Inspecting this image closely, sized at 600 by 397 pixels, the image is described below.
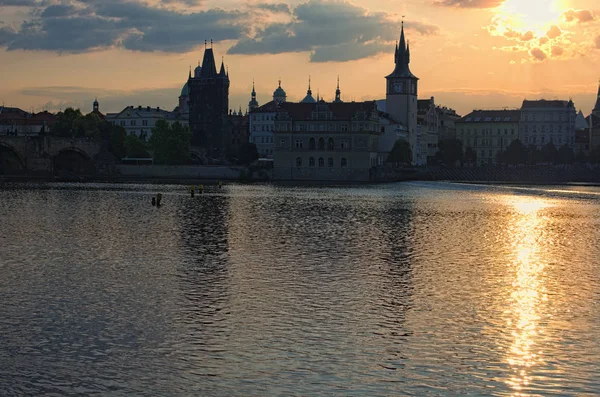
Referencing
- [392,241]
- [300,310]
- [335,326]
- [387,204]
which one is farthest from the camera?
[387,204]

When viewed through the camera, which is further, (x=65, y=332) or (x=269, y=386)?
(x=65, y=332)

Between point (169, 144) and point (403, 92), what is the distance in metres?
51.4

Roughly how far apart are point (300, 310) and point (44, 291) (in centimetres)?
936

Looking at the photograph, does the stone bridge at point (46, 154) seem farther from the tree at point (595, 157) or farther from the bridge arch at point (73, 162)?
the tree at point (595, 157)

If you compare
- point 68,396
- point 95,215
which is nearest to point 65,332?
point 68,396

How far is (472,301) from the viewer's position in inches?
1229

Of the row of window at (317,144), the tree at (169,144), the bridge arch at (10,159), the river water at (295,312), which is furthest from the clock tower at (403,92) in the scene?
the river water at (295,312)

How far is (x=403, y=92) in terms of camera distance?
639 feet

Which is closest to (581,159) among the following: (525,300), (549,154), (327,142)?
(549,154)

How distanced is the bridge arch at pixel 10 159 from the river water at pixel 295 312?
385 feet

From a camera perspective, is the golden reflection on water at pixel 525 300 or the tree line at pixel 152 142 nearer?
the golden reflection on water at pixel 525 300

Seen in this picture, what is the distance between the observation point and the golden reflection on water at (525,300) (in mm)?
22281

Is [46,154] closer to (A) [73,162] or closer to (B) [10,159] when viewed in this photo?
(B) [10,159]

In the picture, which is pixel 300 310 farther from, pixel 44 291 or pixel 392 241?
pixel 392 241
